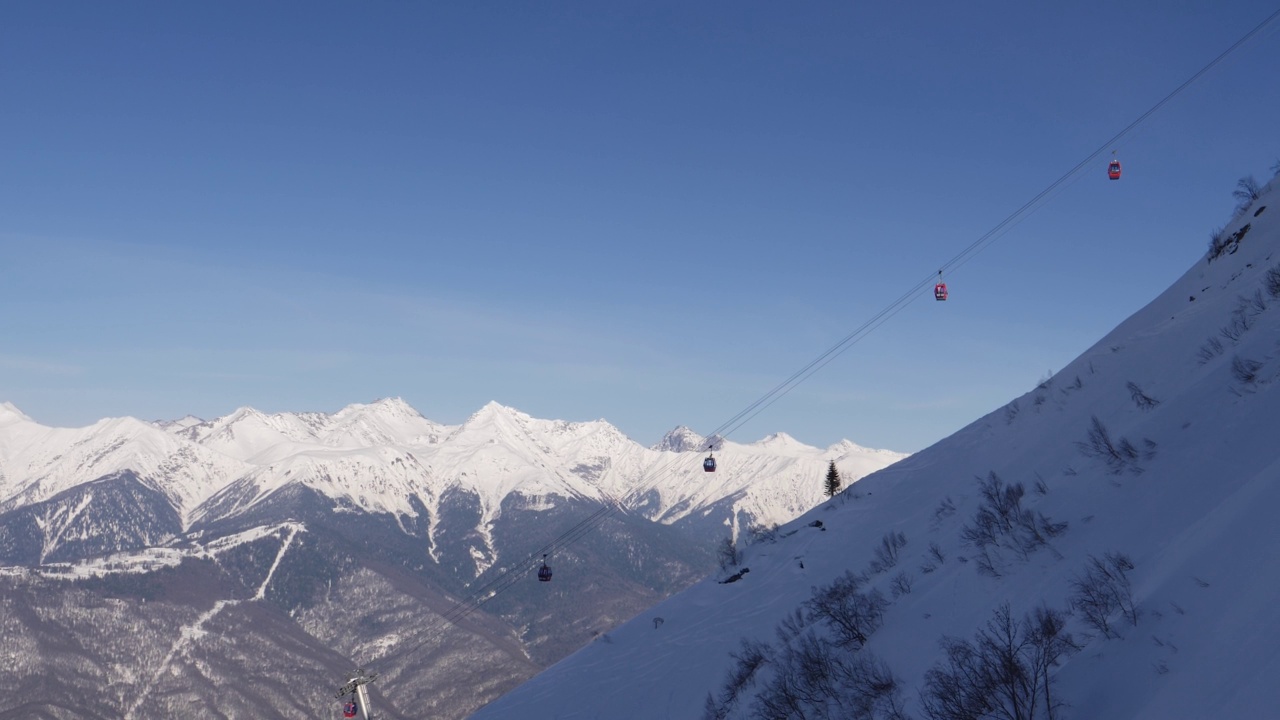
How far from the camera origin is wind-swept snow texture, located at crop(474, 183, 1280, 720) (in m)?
14.0

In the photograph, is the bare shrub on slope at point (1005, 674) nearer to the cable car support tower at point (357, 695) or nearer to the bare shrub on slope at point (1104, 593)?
the bare shrub on slope at point (1104, 593)

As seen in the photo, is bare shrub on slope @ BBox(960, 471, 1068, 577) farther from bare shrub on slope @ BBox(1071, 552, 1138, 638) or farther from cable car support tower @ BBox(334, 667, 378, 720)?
cable car support tower @ BBox(334, 667, 378, 720)

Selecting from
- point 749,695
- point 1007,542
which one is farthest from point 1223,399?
point 749,695

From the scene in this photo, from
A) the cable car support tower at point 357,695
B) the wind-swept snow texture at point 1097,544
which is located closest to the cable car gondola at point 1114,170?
the wind-swept snow texture at point 1097,544

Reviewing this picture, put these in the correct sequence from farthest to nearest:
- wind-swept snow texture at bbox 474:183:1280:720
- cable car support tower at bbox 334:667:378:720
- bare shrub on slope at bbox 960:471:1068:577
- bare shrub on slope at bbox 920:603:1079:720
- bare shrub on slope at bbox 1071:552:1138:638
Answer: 1. cable car support tower at bbox 334:667:378:720
2. bare shrub on slope at bbox 960:471:1068:577
3. bare shrub on slope at bbox 1071:552:1138:638
4. bare shrub on slope at bbox 920:603:1079:720
5. wind-swept snow texture at bbox 474:183:1280:720

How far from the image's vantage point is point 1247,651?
1231 cm

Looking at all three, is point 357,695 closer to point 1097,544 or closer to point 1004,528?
point 1004,528

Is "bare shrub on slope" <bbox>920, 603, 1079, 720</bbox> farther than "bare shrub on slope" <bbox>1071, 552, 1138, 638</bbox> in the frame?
No

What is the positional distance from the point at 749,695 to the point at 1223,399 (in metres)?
15.9

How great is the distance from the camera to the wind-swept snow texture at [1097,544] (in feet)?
45.8

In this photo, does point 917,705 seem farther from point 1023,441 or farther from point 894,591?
point 1023,441

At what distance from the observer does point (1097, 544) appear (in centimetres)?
1942

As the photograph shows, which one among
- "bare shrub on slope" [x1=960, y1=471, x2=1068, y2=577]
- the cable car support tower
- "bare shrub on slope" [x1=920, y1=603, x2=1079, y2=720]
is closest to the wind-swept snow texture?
"bare shrub on slope" [x1=960, y1=471, x2=1068, y2=577]

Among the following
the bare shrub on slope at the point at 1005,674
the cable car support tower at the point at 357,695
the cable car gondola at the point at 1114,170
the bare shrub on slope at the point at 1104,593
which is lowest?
the bare shrub on slope at the point at 1005,674
